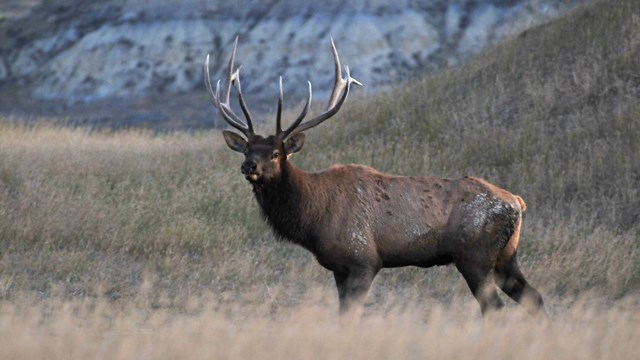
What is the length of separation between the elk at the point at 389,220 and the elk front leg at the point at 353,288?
1cm

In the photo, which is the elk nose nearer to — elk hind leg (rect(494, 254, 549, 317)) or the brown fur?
the brown fur

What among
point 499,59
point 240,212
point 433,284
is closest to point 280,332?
point 433,284

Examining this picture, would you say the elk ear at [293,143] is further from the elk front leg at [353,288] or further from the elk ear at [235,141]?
the elk front leg at [353,288]

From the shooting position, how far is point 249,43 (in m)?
46.1

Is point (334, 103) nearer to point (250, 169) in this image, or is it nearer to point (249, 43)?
point (250, 169)

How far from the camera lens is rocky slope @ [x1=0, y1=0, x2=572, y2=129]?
43.6 meters

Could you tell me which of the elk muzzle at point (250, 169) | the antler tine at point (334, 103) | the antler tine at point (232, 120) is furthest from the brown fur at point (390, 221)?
the antler tine at point (334, 103)

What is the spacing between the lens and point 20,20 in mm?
56438

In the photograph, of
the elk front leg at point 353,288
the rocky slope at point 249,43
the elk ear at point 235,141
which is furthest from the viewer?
the rocky slope at point 249,43

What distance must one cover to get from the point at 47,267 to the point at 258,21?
36477mm

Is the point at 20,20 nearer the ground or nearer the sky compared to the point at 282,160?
nearer the ground

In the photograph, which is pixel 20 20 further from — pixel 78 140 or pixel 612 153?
pixel 612 153

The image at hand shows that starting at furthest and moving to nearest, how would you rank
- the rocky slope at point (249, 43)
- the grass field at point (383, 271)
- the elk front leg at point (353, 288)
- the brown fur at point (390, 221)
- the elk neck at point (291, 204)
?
the rocky slope at point (249, 43)
the elk neck at point (291, 204)
the brown fur at point (390, 221)
the elk front leg at point (353, 288)
the grass field at point (383, 271)

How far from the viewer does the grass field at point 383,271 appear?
746cm
